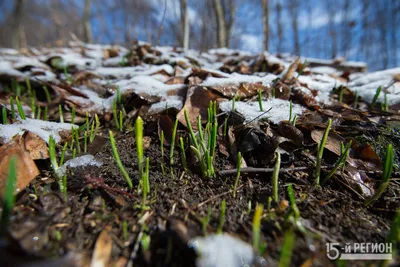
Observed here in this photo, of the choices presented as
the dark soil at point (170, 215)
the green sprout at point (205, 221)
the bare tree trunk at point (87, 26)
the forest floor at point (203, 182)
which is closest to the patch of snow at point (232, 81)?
the forest floor at point (203, 182)

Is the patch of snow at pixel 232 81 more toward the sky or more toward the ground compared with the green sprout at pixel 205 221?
more toward the sky

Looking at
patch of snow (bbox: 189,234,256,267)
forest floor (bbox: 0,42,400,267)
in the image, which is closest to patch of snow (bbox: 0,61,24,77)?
forest floor (bbox: 0,42,400,267)

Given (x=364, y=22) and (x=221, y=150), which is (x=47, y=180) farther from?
(x=364, y=22)

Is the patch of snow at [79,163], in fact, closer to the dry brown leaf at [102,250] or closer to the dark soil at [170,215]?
the dark soil at [170,215]

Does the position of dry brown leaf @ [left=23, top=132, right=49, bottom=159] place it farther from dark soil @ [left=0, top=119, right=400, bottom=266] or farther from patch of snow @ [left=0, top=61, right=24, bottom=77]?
patch of snow @ [left=0, top=61, right=24, bottom=77]

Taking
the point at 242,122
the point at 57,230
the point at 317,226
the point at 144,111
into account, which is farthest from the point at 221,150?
the point at 57,230

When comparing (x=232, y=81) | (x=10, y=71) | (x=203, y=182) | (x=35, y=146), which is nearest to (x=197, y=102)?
(x=232, y=81)
